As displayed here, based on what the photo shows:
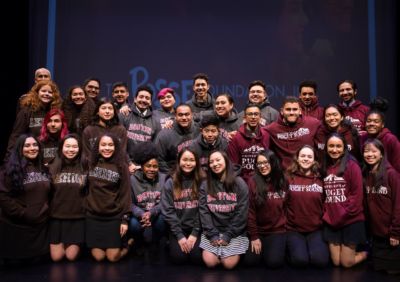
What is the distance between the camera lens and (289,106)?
4035 mm

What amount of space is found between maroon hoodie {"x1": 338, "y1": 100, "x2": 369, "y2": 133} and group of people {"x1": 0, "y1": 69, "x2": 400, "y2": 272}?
36cm

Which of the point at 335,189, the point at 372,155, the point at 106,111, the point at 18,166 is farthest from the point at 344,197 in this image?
the point at 18,166

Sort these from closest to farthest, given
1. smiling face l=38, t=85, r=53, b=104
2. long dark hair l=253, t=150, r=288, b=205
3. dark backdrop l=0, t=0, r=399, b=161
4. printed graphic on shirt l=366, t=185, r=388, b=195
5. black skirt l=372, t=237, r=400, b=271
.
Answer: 1. black skirt l=372, t=237, r=400, b=271
2. printed graphic on shirt l=366, t=185, r=388, b=195
3. long dark hair l=253, t=150, r=288, b=205
4. smiling face l=38, t=85, r=53, b=104
5. dark backdrop l=0, t=0, r=399, b=161

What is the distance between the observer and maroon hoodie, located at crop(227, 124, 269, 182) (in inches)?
159

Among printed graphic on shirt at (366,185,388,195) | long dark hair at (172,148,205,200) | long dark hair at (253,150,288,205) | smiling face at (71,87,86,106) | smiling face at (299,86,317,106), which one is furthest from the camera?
smiling face at (299,86,317,106)

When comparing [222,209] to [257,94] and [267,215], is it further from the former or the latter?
[257,94]

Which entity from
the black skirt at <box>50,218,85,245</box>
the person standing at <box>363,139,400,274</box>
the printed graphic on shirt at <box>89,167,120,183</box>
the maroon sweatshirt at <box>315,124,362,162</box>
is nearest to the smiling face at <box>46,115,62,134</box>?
the printed graphic on shirt at <box>89,167,120,183</box>

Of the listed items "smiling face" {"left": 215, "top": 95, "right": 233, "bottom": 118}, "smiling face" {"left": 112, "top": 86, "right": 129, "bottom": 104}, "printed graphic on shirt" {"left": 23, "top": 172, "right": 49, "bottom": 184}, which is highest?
"smiling face" {"left": 112, "top": 86, "right": 129, "bottom": 104}

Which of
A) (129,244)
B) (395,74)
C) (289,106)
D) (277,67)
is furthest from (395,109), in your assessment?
(129,244)

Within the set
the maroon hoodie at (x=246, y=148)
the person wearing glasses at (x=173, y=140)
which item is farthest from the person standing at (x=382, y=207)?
the person wearing glasses at (x=173, y=140)

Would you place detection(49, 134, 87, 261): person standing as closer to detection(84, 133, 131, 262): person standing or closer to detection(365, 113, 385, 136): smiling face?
detection(84, 133, 131, 262): person standing

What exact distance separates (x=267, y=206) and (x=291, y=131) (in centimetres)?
84

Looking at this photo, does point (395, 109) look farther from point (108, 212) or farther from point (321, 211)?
point (108, 212)

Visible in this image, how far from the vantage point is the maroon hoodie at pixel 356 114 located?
449 centimetres
